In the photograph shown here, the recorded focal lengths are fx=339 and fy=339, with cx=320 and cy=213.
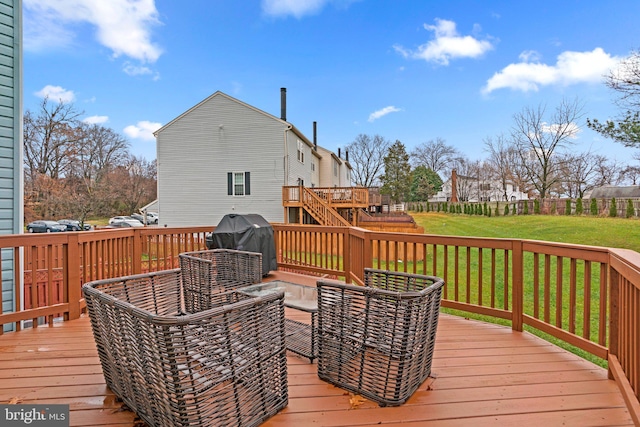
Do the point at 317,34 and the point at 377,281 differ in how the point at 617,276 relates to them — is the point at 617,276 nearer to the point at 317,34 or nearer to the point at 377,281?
the point at 377,281

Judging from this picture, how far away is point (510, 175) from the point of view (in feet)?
90.4

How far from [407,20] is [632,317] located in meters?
13.4

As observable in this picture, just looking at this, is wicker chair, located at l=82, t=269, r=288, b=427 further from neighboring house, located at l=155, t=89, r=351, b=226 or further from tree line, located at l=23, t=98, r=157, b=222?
tree line, located at l=23, t=98, r=157, b=222

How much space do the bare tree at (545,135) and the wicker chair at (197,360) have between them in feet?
82.7

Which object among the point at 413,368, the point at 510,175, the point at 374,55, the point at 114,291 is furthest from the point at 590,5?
the point at 510,175

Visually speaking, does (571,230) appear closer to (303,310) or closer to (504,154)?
(504,154)

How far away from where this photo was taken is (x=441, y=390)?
2207 mm

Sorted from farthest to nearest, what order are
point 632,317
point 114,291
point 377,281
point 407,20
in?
1. point 407,20
2. point 377,281
3. point 114,291
4. point 632,317

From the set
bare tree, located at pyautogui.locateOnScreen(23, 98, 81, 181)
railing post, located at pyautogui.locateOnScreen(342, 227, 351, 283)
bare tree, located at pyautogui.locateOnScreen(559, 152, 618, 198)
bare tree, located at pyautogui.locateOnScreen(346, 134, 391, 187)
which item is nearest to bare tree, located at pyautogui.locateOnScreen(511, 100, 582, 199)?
bare tree, located at pyautogui.locateOnScreen(559, 152, 618, 198)

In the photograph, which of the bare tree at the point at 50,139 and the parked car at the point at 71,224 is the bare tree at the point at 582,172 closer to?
the parked car at the point at 71,224

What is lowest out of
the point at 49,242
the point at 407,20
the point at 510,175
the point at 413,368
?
the point at 413,368

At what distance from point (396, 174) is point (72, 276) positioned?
3129 cm

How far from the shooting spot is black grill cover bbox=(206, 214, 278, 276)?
532 centimetres

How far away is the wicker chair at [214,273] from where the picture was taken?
3498 mm
